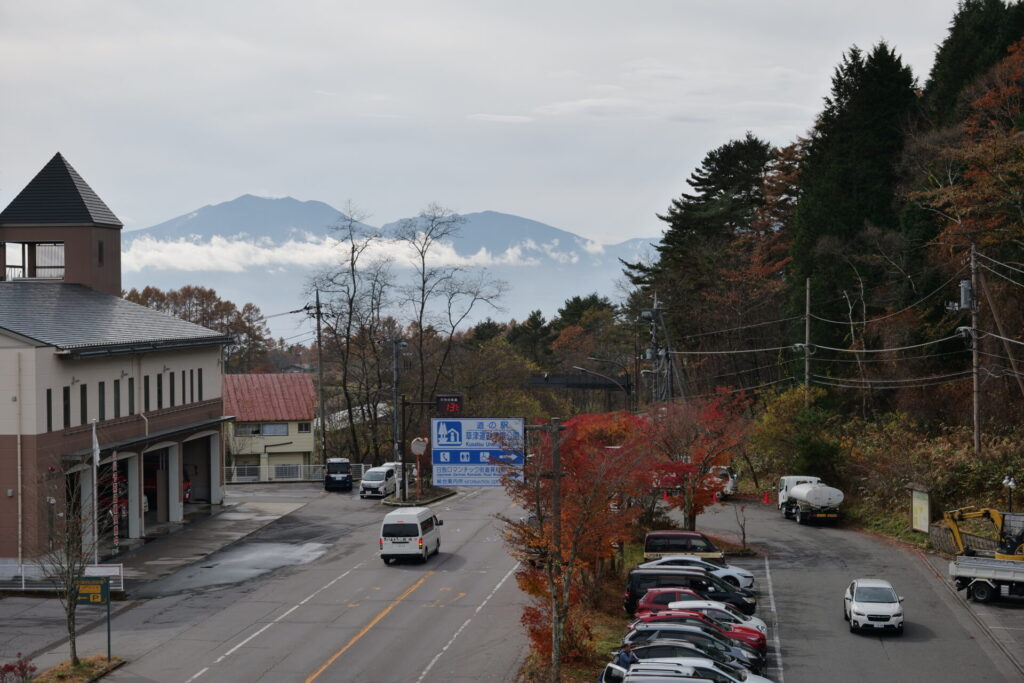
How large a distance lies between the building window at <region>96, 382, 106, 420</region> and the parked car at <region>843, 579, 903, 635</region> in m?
28.6

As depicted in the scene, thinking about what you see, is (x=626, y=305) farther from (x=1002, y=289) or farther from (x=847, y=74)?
(x=1002, y=289)

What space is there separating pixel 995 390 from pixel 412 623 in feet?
102

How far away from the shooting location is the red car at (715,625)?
26275mm

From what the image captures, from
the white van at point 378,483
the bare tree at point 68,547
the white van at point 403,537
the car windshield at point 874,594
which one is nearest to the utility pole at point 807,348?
the white van at point 378,483

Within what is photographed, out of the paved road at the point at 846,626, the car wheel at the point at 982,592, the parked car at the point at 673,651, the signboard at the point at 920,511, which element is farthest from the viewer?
the signboard at the point at 920,511

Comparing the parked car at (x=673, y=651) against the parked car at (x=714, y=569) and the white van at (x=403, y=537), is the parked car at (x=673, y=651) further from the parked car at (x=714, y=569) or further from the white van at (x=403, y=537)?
the white van at (x=403, y=537)

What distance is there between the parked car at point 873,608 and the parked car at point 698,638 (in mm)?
4896

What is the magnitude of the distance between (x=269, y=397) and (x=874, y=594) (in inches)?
2350

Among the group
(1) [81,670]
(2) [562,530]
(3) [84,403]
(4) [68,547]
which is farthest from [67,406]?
(2) [562,530]

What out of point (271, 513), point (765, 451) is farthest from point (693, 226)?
point (271, 513)

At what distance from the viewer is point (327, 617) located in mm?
32031

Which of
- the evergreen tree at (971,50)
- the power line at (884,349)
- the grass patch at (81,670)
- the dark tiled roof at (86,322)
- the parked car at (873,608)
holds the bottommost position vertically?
the grass patch at (81,670)

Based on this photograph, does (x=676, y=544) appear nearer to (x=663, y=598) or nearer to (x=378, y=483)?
(x=663, y=598)

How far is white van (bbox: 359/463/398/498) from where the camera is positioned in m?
60.0
